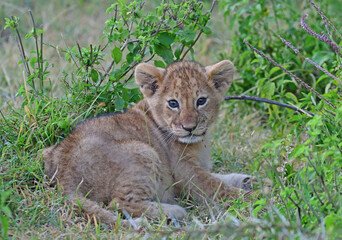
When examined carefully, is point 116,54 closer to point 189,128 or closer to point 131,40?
point 131,40

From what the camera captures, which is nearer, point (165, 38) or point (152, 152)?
point (152, 152)

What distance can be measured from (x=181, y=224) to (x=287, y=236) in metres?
1.45

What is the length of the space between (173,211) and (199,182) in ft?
2.17

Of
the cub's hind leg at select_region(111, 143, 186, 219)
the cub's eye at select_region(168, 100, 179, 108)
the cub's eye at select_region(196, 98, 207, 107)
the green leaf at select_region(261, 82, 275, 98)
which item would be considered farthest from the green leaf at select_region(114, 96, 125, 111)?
the green leaf at select_region(261, 82, 275, 98)

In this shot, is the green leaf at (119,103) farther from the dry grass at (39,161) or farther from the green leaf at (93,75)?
the dry grass at (39,161)

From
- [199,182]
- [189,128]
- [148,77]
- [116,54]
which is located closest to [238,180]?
[199,182]

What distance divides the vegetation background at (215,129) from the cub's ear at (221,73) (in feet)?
1.41

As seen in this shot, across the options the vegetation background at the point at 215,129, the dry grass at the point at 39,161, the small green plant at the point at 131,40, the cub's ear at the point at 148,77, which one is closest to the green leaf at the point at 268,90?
the vegetation background at the point at 215,129

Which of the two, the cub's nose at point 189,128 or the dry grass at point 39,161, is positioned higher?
the cub's nose at point 189,128

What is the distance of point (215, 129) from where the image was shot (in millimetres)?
7180

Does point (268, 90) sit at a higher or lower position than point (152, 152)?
higher

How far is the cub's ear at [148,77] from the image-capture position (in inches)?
216

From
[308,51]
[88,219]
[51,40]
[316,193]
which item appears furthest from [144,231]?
[51,40]

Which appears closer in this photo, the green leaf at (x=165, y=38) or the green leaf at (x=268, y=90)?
the green leaf at (x=165, y=38)
